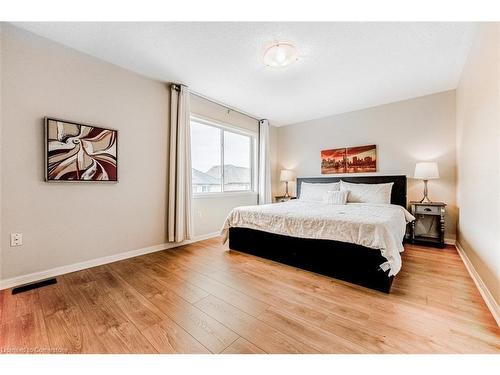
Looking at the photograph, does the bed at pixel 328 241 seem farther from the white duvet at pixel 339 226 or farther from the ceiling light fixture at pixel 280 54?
the ceiling light fixture at pixel 280 54

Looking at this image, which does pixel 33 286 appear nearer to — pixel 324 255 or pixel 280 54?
pixel 324 255

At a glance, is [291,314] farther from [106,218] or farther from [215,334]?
[106,218]

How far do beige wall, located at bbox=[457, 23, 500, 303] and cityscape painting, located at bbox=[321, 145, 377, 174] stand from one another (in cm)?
147

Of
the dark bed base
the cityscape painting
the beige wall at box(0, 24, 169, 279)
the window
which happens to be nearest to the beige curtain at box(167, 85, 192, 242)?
the beige wall at box(0, 24, 169, 279)

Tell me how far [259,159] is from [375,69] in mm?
2609

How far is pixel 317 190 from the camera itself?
3.91 metres

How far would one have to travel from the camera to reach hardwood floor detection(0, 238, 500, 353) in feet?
3.92

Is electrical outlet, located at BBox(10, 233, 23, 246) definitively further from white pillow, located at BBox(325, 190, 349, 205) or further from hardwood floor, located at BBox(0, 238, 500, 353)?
white pillow, located at BBox(325, 190, 349, 205)

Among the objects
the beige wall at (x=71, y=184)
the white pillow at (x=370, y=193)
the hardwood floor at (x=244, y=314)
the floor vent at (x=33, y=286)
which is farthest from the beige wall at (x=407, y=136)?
the floor vent at (x=33, y=286)

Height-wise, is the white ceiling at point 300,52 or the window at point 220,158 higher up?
the white ceiling at point 300,52

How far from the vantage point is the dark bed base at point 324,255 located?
1.82 metres

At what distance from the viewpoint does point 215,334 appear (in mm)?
1285

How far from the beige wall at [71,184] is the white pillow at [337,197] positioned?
2629mm
